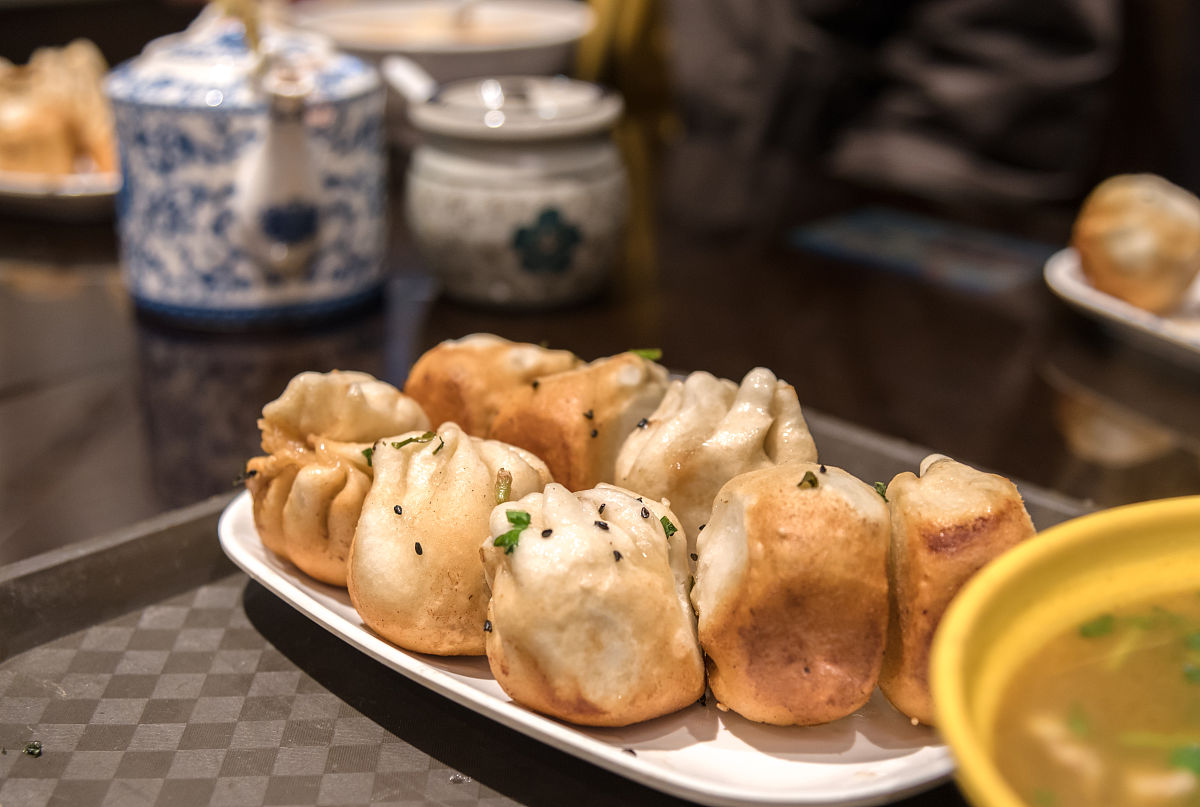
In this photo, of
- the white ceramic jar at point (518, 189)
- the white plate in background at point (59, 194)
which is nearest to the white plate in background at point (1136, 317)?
the white ceramic jar at point (518, 189)

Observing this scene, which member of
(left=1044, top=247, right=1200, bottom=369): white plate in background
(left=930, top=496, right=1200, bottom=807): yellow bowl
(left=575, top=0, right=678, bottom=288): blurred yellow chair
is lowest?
(left=575, top=0, right=678, bottom=288): blurred yellow chair

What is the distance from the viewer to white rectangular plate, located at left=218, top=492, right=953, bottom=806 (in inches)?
29.3

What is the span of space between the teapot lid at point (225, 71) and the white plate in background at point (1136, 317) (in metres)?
1.23

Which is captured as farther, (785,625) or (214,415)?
(214,415)

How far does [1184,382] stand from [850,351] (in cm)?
53

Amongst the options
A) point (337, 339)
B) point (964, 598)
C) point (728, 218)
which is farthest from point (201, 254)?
point (964, 598)

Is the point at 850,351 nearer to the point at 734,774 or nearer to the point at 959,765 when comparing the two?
the point at 734,774

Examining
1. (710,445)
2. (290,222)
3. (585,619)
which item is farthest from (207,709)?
(290,222)

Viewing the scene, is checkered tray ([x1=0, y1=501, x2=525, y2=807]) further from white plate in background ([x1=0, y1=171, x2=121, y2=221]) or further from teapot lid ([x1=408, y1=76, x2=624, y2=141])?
white plate in background ([x1=0, y1=171, x2=121, y2=221])

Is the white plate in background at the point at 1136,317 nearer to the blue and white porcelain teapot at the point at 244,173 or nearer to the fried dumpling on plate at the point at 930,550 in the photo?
the fried dumpling on plate at the point at 930,550

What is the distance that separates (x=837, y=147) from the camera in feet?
11.7

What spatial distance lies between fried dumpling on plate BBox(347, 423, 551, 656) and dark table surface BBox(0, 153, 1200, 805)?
0.49 ft

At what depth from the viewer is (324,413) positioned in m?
1.04

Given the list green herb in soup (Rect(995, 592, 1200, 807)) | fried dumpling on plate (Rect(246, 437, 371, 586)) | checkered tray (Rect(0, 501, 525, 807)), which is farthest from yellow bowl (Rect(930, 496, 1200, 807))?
fried dumpling on plate (Rect(246, 437, 371, 586))
